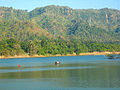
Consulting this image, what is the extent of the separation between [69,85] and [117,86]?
9.67 metres

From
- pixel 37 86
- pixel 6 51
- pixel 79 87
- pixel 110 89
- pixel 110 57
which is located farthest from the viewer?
pixel 6 51

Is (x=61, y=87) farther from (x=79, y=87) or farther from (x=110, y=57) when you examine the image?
(x=110, y=57)

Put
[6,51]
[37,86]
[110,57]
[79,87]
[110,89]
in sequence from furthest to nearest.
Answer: [6,51], [110,57], [37,86], [79,87], [110,89]

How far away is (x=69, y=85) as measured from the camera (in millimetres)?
53969

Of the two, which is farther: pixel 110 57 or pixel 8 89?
pixel 110 57

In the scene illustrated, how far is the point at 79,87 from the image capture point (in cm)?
5075

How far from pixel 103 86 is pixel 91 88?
3034 mm

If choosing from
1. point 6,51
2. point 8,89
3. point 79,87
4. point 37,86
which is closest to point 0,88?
point 8,89

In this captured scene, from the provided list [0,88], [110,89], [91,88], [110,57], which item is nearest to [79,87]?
[91,88]

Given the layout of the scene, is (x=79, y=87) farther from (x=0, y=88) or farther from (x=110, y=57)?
(x=110, y=57)

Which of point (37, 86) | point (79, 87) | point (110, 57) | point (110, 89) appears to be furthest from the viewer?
point (110, 57)

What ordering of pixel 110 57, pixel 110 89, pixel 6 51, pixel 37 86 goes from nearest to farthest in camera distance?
pixel 110 89, pixel 37 86, pixel 110 57, pixel 6 51

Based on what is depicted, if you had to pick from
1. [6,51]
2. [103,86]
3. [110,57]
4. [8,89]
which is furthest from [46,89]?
[6,51]

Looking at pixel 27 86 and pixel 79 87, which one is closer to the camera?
pixel 79 87
